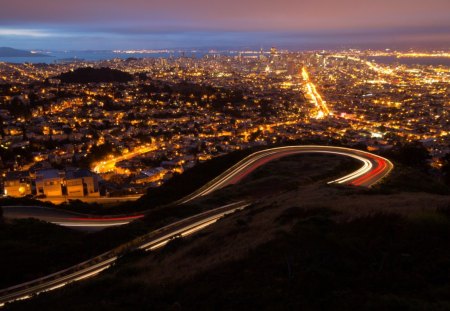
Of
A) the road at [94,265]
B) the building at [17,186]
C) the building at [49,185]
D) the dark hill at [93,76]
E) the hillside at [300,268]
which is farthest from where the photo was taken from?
the dark hill at [93,76]

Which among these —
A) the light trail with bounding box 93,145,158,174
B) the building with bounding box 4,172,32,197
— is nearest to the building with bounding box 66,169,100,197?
the building with bounding box 4,172,32,197

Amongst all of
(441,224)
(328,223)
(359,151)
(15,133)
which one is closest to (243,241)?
(328,223)

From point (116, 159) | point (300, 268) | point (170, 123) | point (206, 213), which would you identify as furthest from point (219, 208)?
point (170, 123)

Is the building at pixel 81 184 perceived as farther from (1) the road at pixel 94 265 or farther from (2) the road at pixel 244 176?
(1) the road at pixel 94 265

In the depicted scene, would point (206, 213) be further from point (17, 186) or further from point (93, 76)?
point (93, 76)

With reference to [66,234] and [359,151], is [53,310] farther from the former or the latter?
[359,151]

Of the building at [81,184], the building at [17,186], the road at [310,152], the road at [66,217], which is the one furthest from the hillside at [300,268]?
the building at [17,186]

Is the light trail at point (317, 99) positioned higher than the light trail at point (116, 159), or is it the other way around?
the light trail at point (317, 99)
